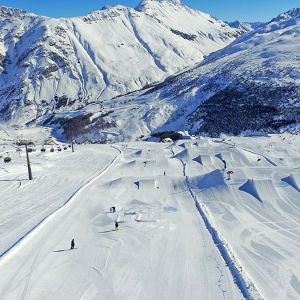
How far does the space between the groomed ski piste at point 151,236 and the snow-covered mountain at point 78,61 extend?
10640 centimetres

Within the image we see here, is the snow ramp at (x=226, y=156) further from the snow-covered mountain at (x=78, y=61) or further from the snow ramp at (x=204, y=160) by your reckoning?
the snow-covered mountain at (x=78, y=61)

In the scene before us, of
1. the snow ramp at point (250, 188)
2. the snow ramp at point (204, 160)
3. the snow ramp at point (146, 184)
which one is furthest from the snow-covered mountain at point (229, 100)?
the snow ramp at point (250, 188)

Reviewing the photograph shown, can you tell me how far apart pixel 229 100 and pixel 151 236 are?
205 ft

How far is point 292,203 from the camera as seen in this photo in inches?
824

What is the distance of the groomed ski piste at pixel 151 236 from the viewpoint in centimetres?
1127

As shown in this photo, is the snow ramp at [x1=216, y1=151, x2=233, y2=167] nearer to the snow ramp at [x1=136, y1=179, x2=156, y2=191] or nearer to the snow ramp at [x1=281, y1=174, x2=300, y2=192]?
the snow ramp at [x1=281, y1=174, x2=300, y2=192]

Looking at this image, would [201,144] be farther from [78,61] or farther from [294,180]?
[78,61]

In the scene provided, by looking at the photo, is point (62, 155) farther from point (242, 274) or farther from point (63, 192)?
point (242, 274)

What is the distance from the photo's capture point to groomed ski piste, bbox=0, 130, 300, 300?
11273mm

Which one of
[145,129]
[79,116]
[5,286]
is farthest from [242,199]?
[79,116]

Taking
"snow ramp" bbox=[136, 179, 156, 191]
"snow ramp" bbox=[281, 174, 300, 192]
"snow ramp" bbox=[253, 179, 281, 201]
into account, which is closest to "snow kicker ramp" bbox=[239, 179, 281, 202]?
"snow ramp" bbox=[253, 179, 281, 201]

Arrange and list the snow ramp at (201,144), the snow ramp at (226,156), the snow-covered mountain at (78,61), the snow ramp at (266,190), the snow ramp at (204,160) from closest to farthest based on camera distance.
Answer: the snow ramp at (266,190) → the snow ramp at (204,160) → the snow ramp at (226,156) → the snow ramp at (201,144) → the snow-covered mountain at (78,61)

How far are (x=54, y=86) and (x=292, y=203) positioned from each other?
13987cm

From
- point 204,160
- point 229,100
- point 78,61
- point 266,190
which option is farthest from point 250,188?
point 78,61
